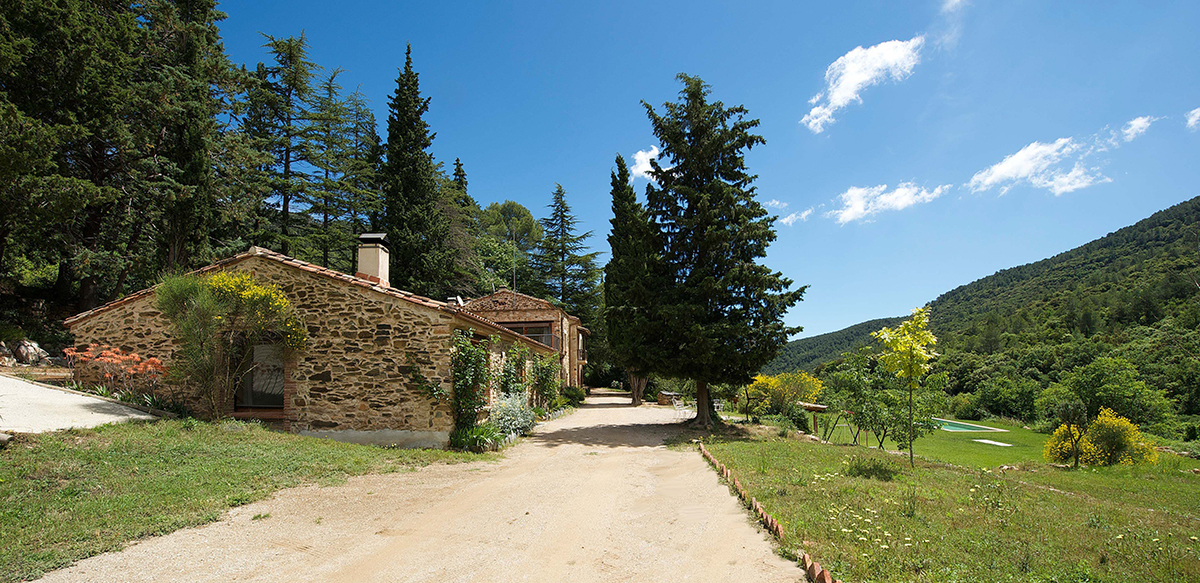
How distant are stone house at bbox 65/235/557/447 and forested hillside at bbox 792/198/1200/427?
26184 millimetres

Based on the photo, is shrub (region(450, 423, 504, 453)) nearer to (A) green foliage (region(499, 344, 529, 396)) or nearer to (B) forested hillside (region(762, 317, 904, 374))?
(A) green foliage (region(499, 344, 529, 396))

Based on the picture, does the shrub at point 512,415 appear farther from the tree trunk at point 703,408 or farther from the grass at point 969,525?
the grass at point 969,525

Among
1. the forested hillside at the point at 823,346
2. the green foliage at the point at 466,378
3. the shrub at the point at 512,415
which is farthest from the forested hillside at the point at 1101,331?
the green foliage at the point at 466,378

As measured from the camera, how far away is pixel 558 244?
1631 inches

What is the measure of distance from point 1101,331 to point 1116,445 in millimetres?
34859

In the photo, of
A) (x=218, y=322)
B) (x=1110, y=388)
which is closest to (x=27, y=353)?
(x=218, y=322)

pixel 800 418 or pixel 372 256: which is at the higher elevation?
pixel 372 256

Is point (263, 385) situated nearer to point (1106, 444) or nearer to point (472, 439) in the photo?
point (472, 439)

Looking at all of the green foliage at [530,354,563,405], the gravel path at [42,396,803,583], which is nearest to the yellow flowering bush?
the gravel path at [42,396,803,583]

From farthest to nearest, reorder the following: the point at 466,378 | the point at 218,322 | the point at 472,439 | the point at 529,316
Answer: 1. the point at 529,316
2. the point at 472,439
3. the point at 466,378
4. the point at 218,322

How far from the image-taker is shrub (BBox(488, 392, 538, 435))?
12377 millimetres

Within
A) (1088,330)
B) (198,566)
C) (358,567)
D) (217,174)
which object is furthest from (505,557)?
(1088,330)

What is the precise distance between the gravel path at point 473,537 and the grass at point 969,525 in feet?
2.19

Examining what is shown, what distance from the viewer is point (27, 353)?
15.0m
